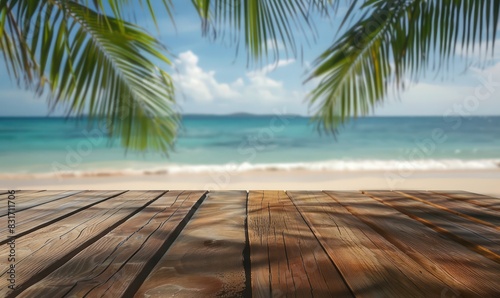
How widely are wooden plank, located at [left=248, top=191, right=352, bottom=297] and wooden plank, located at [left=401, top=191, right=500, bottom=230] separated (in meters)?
0.60

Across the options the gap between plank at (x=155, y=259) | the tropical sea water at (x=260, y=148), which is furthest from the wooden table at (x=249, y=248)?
the tropical sea water at (x=260, y=148)

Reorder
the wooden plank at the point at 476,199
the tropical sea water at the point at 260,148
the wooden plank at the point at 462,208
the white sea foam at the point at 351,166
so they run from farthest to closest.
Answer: the tropical sea water at the point at 260,148
the white sea foam at the point at 351,166
the wooden plank at the point at 476,199
the wooden plank at the point at 462,208

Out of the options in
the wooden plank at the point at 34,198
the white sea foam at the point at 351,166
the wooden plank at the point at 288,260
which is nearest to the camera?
the wooden plank at the point at 288,260

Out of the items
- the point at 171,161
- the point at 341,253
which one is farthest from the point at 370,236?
the point at 171,161

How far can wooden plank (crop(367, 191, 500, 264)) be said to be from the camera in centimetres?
121

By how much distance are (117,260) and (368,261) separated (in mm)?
563

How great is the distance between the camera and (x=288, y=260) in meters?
1.05

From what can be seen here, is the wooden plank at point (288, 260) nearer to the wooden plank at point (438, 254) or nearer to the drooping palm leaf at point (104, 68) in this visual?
the wooden plank at point (438, 254)

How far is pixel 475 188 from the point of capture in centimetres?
416

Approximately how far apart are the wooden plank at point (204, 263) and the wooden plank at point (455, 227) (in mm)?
590

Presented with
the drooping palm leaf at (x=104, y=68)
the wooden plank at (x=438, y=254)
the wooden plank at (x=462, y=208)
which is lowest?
the wooden plank at (x=438, y=254)

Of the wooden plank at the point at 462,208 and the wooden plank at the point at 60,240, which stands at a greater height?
the wooden plank at the point at 462,208

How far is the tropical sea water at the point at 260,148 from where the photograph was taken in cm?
941

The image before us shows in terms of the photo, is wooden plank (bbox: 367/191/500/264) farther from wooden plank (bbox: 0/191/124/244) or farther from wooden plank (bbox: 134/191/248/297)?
wooden plank (bbox: 0/191/124/244)
